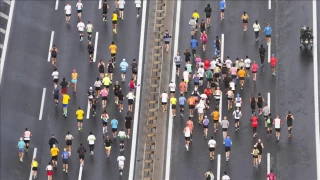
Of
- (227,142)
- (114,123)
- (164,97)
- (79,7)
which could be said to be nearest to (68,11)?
(79,7)

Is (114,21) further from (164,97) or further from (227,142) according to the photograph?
(227,142)

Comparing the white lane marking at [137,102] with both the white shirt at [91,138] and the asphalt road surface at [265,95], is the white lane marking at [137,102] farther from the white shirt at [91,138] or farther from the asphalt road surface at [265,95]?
the white shirt at [91,138]

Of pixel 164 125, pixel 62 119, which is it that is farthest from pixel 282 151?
pixel 62 119

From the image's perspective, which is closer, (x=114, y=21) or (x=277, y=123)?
(x=277, y=123)

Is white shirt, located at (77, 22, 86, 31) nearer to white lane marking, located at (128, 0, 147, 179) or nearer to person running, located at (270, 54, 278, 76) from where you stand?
white lane marking, located at (128, 0, 147, 179)

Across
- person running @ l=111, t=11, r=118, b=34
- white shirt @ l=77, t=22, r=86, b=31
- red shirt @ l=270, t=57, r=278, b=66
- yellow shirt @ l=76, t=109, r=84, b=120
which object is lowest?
yellow shirt @ l=76, t=109, r=84, b=120

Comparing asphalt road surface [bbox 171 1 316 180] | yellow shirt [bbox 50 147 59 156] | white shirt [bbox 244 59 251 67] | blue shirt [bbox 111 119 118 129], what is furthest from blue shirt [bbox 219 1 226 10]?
yellow shirt [bbox 50 147 59 156]

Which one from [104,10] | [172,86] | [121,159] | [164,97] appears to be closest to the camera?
[121,159]
